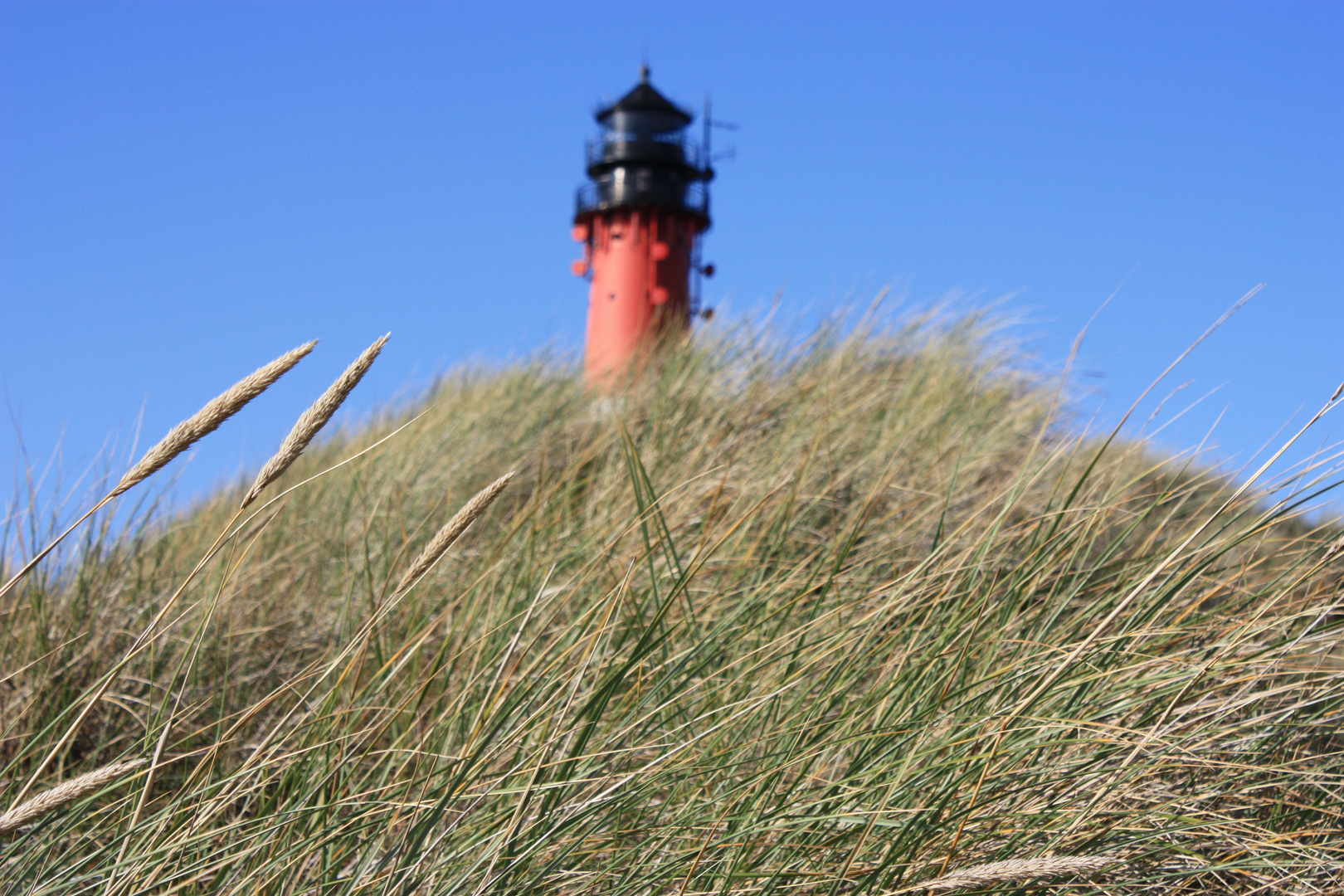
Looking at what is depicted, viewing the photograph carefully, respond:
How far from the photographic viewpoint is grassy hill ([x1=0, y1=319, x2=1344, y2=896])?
110cm

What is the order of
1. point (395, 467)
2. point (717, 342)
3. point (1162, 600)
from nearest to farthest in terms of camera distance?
point (1162, 600) < point (395, 467) < point (717, 342)

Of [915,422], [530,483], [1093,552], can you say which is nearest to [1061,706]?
[1093,552]

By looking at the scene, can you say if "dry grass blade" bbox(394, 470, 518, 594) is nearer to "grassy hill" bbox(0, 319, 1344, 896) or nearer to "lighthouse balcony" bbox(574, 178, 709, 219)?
"grassy hill" bbox(0, 319, 1344, 896)

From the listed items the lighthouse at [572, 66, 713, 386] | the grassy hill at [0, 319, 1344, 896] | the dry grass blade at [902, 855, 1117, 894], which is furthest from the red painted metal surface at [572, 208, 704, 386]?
the dry grass blade at [902, 855, 1117, 894]

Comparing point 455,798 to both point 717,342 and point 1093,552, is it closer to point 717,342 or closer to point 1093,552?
point 1093,552

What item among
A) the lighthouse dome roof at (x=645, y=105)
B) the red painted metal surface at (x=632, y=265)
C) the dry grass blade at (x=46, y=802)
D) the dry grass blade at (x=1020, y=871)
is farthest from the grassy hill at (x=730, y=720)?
the lighthouse dome roof at (x=645, y=105)

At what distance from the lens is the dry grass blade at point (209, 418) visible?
0.85 meters

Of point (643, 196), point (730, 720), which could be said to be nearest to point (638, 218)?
point (643, 196)

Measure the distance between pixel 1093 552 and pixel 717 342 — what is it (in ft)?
7.15

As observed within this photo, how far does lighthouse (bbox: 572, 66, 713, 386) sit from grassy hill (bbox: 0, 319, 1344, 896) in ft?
37.7

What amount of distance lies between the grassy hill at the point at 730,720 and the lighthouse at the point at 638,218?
11502 millimetres

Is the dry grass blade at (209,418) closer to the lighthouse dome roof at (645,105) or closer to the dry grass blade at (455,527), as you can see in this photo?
the dry grass blade at (455,527)

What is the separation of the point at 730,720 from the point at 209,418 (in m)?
0.64

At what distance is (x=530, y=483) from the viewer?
3.62 metres
